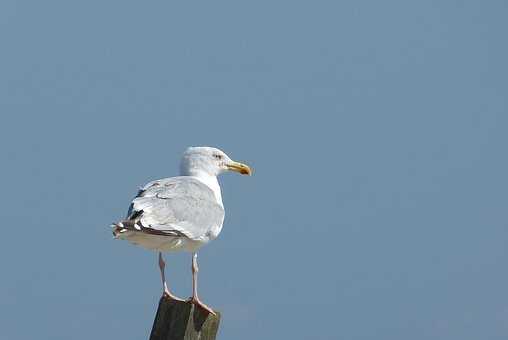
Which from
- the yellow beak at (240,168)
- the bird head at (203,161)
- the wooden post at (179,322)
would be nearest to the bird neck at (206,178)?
the bird head at (203,161)

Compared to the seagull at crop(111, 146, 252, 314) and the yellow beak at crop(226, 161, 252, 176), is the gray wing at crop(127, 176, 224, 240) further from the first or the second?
the yellow beak at crop(226, 161, 252, 176)

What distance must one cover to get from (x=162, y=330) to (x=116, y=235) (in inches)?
54.1

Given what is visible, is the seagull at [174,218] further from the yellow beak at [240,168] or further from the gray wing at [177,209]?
the yellow beak at [240,168]

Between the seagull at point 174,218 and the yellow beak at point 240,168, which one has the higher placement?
the yellow beak at point 240,168

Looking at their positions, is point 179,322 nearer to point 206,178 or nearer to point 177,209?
point 177,209

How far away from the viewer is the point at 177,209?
321 inches

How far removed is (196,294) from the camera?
26.9ft

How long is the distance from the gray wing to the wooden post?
5.01ft

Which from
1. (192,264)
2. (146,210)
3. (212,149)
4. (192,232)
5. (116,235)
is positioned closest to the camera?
(116,235)

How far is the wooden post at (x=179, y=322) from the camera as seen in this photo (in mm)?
5777

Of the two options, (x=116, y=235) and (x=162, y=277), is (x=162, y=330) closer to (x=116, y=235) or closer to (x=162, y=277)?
(x=116, y=235)

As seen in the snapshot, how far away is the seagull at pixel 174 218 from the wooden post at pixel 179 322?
101cm

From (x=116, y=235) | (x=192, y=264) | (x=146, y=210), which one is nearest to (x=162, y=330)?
(x=116, y=235)

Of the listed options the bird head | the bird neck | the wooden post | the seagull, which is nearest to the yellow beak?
the bird head
